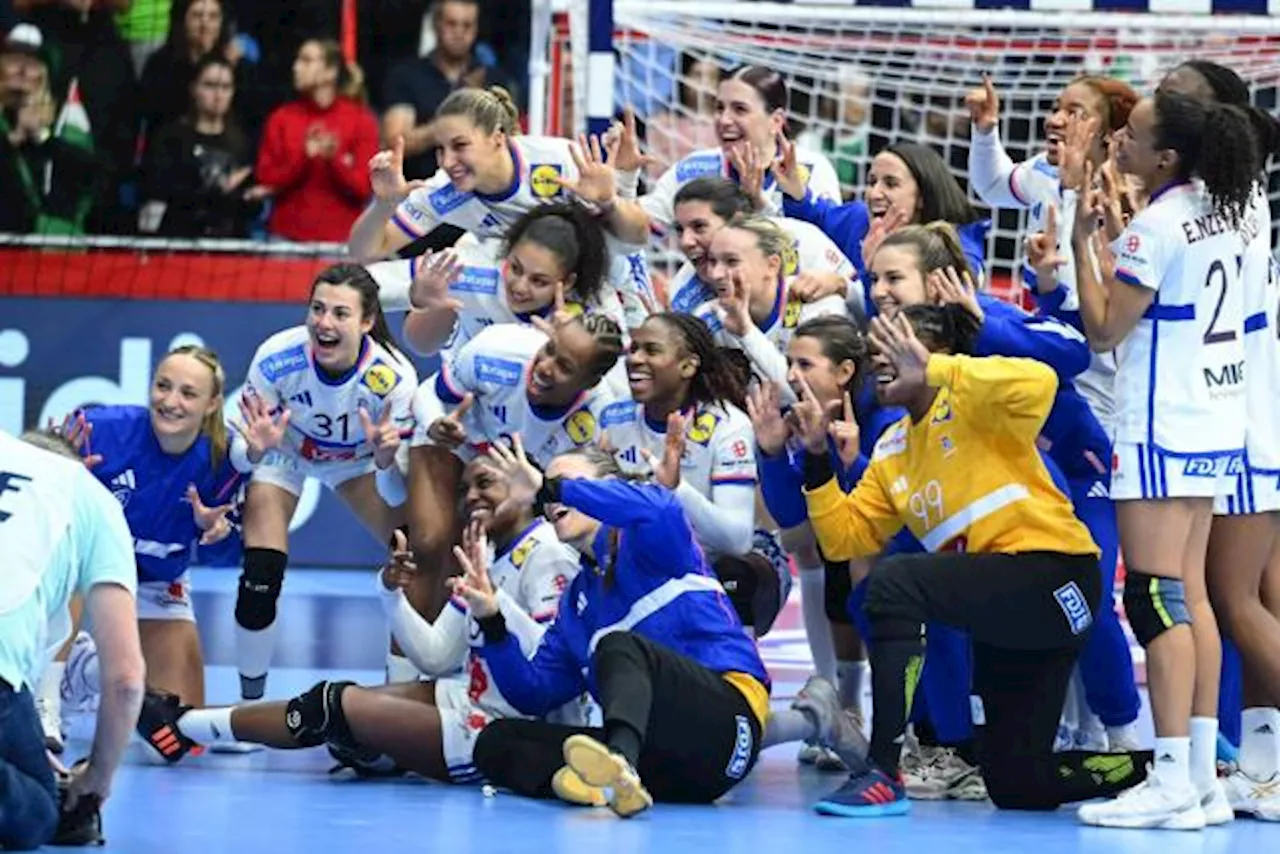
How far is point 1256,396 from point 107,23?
835 centimetres

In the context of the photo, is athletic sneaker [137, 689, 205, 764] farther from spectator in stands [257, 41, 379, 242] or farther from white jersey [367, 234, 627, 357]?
spectator in stands [257, 41, 379, 242]

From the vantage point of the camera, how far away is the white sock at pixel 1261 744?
22.8ft

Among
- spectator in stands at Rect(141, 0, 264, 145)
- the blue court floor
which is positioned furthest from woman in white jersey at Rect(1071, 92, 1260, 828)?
spectator in stands at Rect(141, 0, 264, 145)

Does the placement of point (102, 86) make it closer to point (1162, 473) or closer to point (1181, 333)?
point (1181, 333)

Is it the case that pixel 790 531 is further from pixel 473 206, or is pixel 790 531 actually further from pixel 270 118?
pixel 270 118

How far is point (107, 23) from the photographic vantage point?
13648 millimetres

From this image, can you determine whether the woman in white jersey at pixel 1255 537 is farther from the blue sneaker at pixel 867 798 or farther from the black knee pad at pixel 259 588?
the black knee pad at pixel 259 588

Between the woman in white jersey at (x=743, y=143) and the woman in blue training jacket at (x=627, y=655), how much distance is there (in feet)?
6.91

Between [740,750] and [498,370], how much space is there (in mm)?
1881

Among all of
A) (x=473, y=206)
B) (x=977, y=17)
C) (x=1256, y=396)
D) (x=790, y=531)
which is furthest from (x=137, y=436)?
(x=977, y=17)

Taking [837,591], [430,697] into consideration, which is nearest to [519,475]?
[430,697]

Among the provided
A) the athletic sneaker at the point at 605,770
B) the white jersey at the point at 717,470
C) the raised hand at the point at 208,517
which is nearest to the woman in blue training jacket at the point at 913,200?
the white jersey at the point at 717,470

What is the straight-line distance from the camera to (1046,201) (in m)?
8.59

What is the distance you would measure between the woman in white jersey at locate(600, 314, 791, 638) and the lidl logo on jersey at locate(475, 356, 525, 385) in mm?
366
